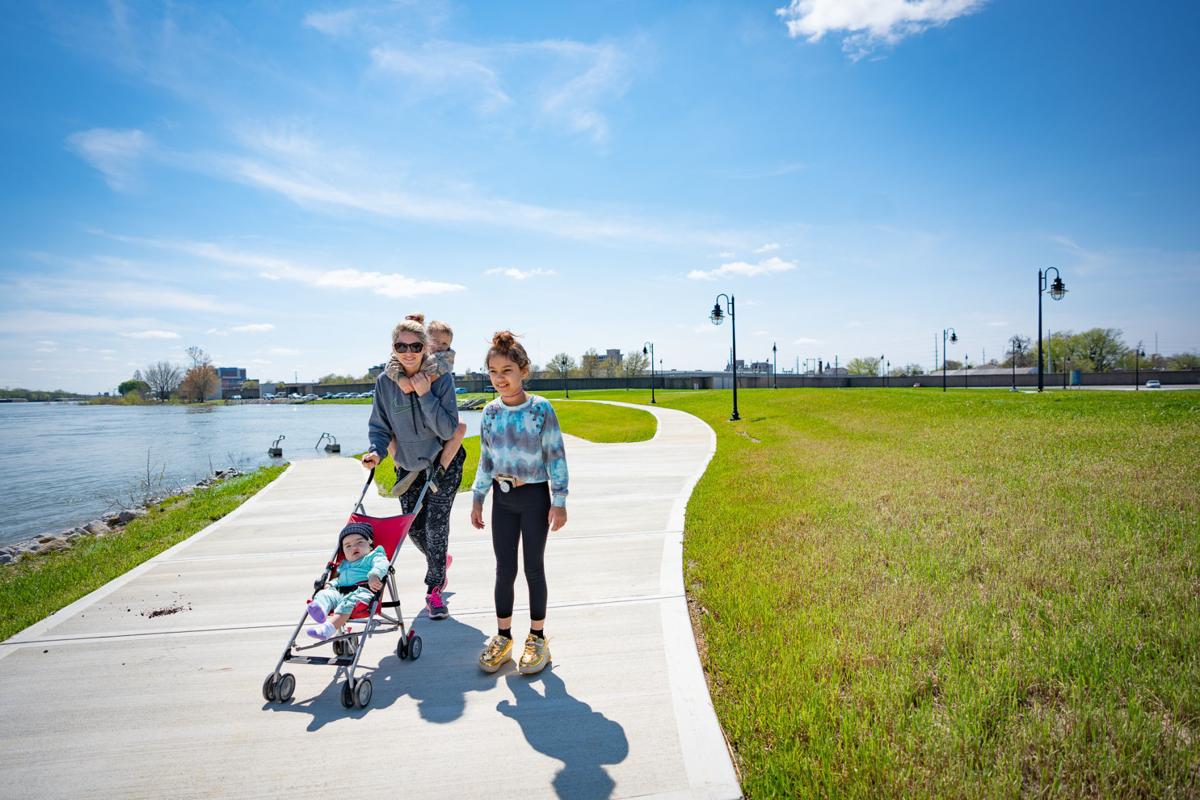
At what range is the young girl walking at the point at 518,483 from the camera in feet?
10.8

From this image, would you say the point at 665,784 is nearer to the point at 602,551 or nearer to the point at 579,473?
the point at 602,551

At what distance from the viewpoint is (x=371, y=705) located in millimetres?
3035

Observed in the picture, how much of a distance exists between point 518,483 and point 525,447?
213mm

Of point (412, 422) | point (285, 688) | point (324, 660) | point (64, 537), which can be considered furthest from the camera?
point (64, 537)

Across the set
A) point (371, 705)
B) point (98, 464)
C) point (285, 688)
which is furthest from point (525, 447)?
point (98, 464)

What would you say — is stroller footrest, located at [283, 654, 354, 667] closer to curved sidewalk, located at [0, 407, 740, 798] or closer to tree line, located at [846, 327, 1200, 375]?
curved sidewalk, located at [0, 407, 740, 798]

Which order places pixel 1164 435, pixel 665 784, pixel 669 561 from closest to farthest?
pixel 665 784 → pixel 669 561 → pixel 1164 435

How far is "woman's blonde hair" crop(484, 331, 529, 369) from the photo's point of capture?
331 centimetres

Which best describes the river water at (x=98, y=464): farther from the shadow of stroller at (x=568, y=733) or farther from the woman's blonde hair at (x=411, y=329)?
the shadow of stroller at (x=568, y=733)

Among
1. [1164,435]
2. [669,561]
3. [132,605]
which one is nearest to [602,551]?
[669,561]

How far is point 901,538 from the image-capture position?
5289 mm

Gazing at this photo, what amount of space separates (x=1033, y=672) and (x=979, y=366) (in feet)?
449

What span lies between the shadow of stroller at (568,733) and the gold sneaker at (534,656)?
2.3 inches

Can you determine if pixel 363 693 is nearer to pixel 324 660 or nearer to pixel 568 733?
pixel 324 660
